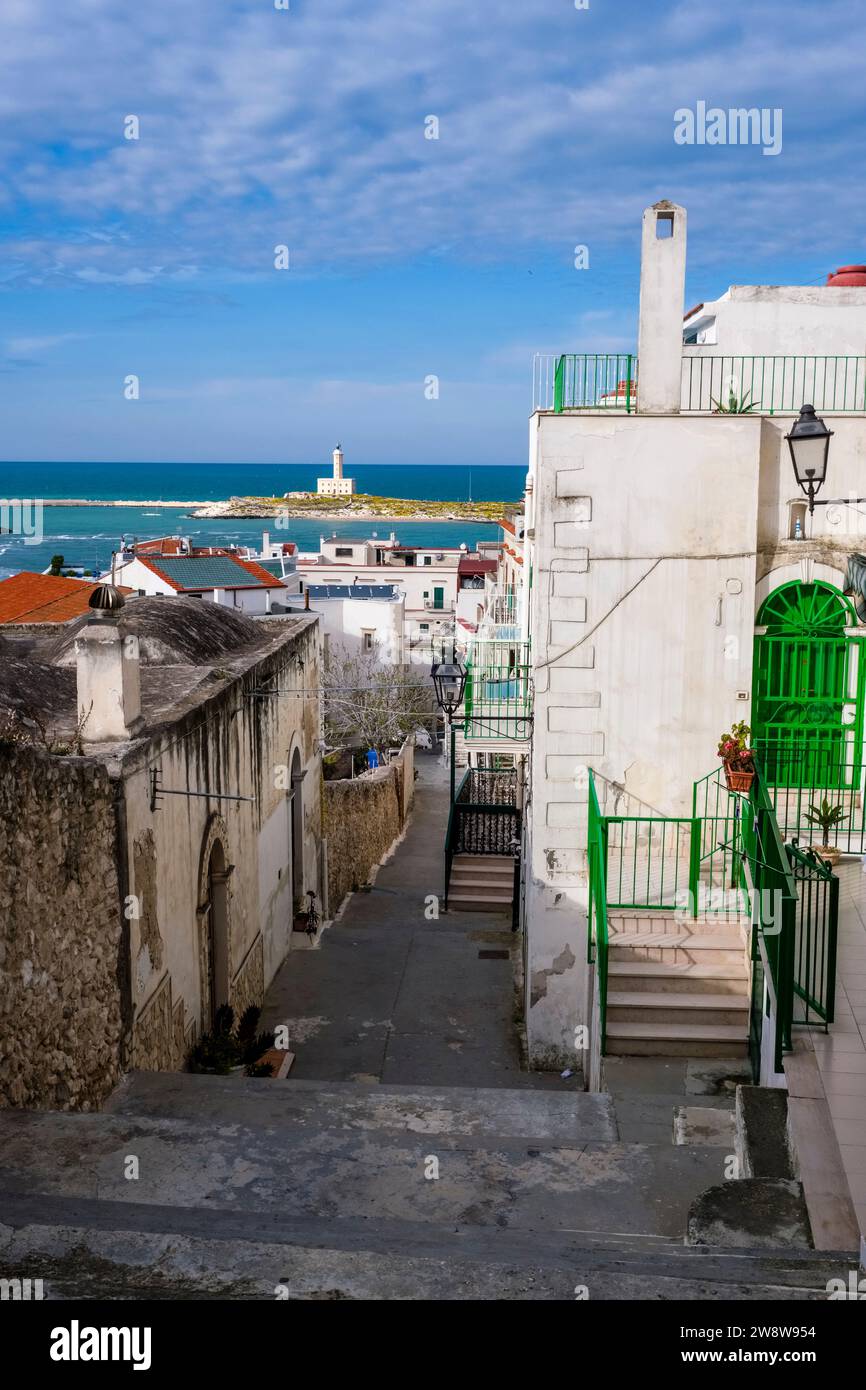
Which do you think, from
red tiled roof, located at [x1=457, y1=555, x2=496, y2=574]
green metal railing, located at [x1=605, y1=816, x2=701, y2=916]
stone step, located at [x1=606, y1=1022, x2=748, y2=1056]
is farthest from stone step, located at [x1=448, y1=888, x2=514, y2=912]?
red tiled roof, located at [x1=457, y1=555, x2=496, y2=574]

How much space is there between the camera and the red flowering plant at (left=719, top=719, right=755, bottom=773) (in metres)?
11.4

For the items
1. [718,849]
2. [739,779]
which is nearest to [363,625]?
[718,849]

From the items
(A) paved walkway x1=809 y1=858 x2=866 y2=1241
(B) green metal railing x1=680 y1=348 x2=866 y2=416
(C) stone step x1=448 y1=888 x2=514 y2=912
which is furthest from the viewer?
(C) stone step x1=448 y1=888 x2=514 y2=912

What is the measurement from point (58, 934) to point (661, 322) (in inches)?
329

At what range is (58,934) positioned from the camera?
25.4 ft

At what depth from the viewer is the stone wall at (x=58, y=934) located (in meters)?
7.21

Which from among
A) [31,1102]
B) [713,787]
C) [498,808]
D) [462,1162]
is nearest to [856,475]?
[713,787]

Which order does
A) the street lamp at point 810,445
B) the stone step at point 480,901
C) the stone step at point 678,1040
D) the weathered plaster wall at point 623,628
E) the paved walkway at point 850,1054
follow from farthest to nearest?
1. the stone step at point 480,901
2. the weathered plaster wall at point 623,628
3. the stone step at point 678,1040
4. the street lamp at point 810,445
5. the paved walkway at point 850,1054

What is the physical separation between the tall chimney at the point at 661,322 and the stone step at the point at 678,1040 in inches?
236

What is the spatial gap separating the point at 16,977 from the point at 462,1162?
2.99m

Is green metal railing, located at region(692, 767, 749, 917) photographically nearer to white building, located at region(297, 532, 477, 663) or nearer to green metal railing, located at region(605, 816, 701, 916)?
green metal railing, located at region(605, 816, 701, 916)

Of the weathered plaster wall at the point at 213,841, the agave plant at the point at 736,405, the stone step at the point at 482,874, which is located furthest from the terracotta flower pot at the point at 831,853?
the stone step at the point at 482,874

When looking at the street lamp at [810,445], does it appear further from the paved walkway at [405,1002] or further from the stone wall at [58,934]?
the paved walkway at [405,1002]

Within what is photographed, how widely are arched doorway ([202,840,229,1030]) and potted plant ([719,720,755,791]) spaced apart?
511 cm
